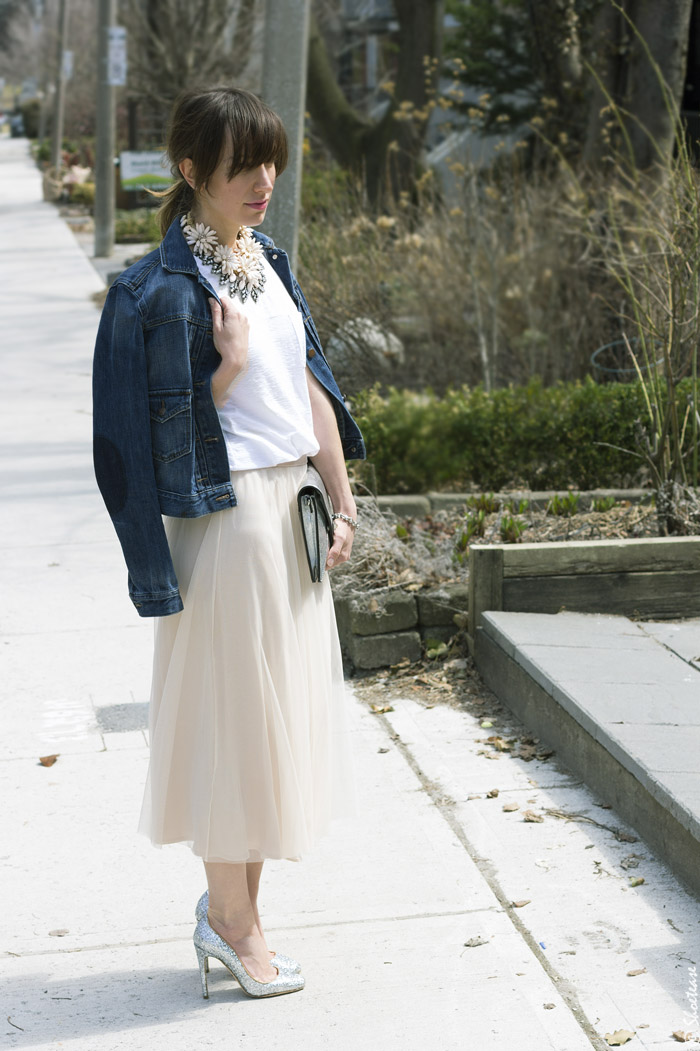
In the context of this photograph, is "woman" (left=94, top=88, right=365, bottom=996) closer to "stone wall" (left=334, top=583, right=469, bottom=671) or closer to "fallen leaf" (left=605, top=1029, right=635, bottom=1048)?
"fallen leaf" (left=605, top=1029, right=635, bottom=1048)

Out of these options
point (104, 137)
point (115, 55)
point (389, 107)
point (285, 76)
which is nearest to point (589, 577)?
point (285, 76)

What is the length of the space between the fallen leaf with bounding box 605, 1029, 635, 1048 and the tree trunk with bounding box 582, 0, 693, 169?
744cm

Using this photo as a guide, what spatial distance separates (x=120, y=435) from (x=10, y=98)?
399ft

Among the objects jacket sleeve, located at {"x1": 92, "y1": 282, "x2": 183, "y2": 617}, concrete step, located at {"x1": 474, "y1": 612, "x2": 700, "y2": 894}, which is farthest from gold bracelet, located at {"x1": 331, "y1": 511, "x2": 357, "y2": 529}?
concrete step, located at {"x1": 474, "y1": 612, "x2": 700, "y2": 894}

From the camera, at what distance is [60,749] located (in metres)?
4.35

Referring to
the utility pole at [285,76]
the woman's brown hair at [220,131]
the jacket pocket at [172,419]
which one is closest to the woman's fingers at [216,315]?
the jacket pocket at [172,419]

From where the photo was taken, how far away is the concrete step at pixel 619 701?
139 inches

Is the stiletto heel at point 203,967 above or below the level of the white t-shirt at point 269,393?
below

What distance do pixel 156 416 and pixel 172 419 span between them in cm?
4

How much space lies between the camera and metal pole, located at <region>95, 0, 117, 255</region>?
61.5ft

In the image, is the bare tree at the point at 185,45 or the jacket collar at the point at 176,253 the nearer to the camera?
the jacket collar at the point at 176,253

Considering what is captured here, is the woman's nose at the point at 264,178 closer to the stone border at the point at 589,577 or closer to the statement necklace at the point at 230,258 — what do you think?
the statement necklace at the point at 230,258

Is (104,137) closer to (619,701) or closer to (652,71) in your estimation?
(652,71)

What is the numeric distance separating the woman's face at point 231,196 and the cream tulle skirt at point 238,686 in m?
0.57
